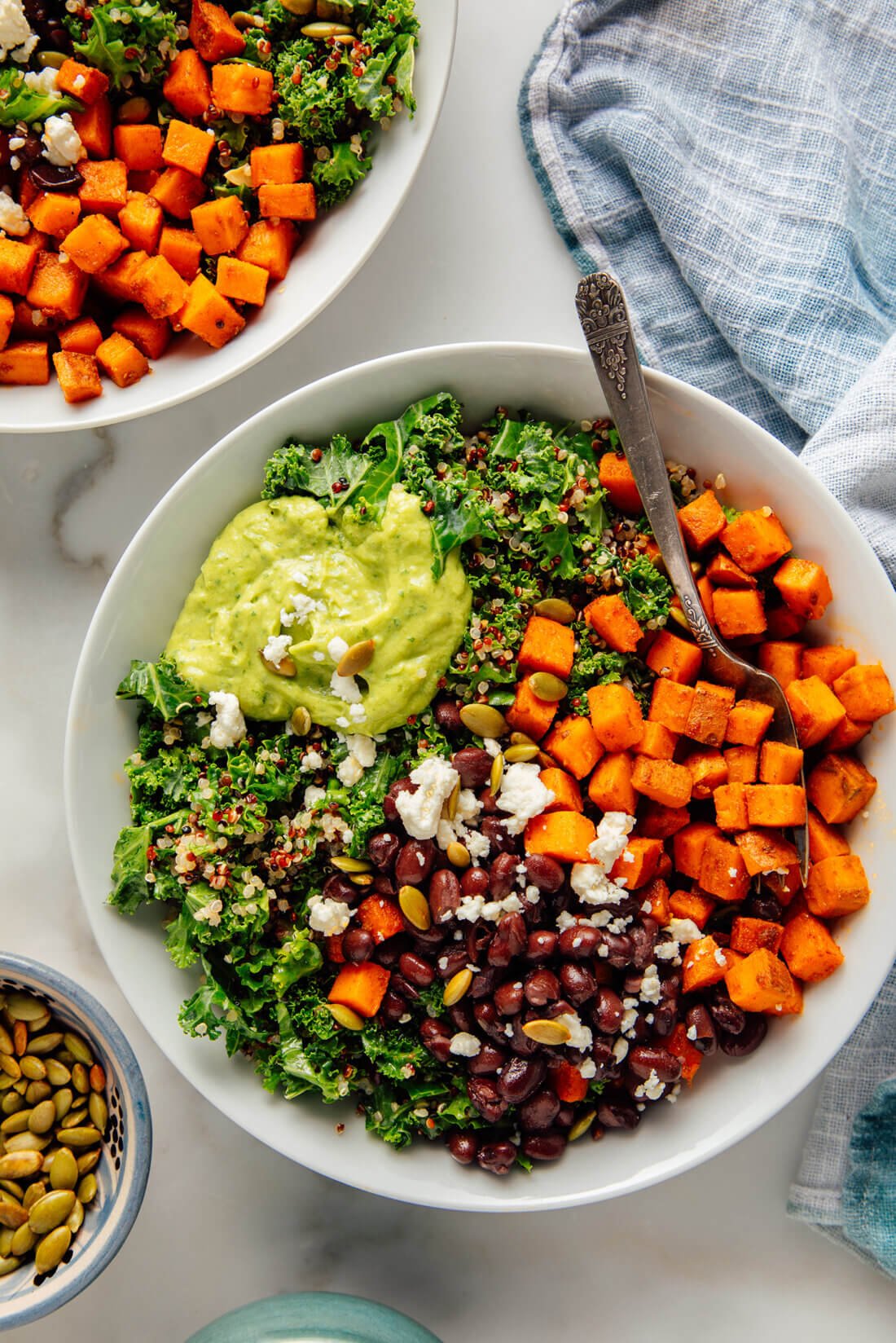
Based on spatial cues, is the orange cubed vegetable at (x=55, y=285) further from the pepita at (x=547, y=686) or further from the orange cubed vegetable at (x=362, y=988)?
the orange cubed vegetable at (x=362, y=988)

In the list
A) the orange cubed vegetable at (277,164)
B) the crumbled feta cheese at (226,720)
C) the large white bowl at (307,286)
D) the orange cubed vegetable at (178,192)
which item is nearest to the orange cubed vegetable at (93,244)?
the orange cubed vegetable at (178,192)

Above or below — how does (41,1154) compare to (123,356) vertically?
below

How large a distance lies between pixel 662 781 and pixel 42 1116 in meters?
1.72

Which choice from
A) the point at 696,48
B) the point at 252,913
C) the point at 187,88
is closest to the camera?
the point at 252,913

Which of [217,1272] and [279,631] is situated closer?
[279,631]

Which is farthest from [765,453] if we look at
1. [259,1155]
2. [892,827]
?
[259,1155]

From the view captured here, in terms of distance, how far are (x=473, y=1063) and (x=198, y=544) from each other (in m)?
1.34

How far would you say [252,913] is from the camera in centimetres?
226

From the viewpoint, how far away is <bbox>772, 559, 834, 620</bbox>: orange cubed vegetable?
2.30 m

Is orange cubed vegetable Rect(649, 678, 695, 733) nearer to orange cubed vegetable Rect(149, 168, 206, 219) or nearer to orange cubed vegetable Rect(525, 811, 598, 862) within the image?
orange cubed vegetable Rect(525, 811, 598, 862)

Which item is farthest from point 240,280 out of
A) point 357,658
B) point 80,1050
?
point 80,1050

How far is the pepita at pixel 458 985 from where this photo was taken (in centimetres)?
225

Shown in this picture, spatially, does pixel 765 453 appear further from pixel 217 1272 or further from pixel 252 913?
pixel 217 1272

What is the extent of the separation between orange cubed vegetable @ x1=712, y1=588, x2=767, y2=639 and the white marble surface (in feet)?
2.94
